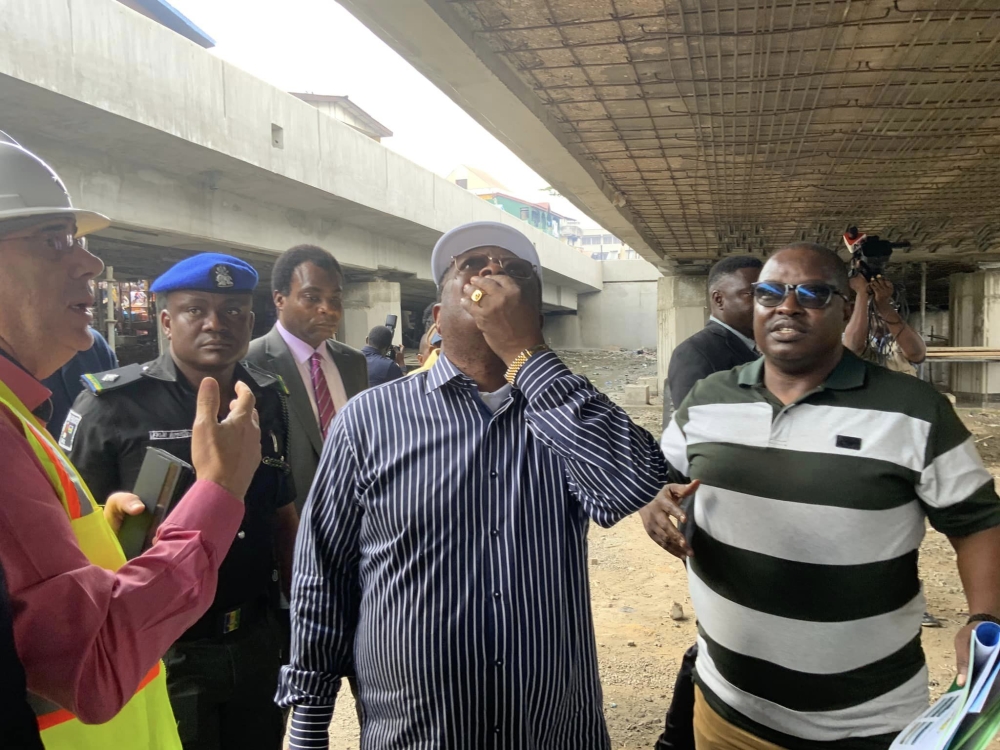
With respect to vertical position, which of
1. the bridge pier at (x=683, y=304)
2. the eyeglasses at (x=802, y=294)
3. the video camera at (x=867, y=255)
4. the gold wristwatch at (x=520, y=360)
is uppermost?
the bridge pier at (x=683, y=304)

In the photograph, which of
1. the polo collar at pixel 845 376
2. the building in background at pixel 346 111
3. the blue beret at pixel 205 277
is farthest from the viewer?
the building in background at pixel 346 111

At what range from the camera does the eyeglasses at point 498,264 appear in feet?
4.95

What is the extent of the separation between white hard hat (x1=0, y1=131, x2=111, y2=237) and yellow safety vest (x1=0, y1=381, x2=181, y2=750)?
336 millimetres

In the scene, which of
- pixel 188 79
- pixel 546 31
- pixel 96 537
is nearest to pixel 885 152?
pixel 546 31

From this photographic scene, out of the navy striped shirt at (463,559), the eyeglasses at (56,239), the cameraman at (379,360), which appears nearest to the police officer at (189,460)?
the navy striped shirt at (463,559)

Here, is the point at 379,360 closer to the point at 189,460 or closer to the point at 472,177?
the point at 189,460

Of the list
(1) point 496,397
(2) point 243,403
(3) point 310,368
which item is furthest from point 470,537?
(3) point 310,368

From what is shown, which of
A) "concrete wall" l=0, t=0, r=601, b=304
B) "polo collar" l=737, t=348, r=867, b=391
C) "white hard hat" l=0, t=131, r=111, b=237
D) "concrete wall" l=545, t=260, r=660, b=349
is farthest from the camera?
"concrete wall" l=545, t=260, r=660, b=349

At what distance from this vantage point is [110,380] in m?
2.16

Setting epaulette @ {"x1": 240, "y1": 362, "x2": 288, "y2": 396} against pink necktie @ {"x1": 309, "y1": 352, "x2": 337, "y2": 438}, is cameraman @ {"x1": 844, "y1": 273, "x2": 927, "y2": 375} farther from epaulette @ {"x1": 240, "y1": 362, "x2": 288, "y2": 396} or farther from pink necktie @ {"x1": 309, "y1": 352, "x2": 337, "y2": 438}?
epaulette @ {"x1": 240, "y1": 362, "x2": 288, "y2": 396}

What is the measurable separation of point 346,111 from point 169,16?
1747cm

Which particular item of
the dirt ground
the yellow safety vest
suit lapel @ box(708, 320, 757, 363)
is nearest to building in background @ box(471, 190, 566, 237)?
the dirt ground

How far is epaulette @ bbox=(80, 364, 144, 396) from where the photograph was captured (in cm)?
212

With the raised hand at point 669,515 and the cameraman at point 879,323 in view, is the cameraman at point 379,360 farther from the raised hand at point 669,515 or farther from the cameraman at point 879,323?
the raised hand at point 669,515
